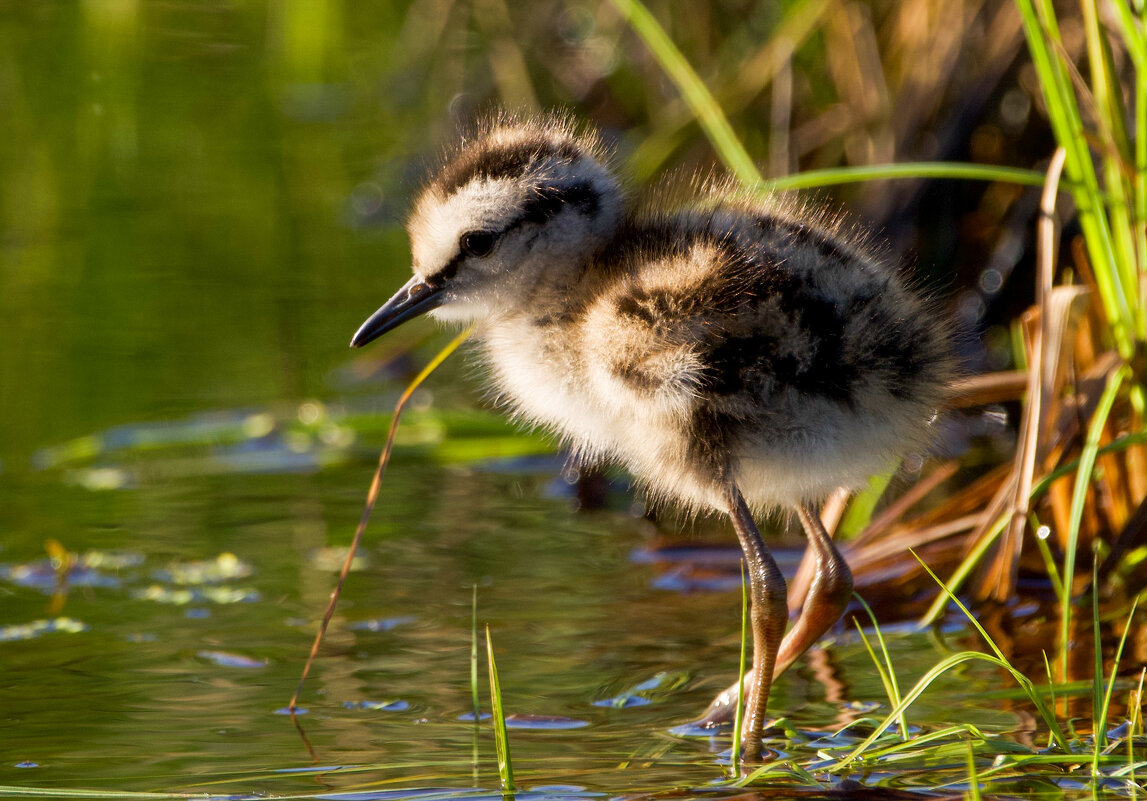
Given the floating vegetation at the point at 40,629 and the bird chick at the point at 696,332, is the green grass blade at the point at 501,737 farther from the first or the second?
the floating vegetation at the point at 40,629

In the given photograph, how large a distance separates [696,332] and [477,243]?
1.97 feet

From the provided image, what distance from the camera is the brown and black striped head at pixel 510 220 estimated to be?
2844 millimetres

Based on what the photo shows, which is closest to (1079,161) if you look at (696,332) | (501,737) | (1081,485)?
(1081,485)

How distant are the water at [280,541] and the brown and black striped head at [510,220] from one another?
0.69 metres

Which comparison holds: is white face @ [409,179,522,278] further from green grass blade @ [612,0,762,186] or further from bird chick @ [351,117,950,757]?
green grass blade @ [612,0,762,186]

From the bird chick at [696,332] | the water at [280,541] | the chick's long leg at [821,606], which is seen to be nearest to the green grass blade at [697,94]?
Result: the bird chick at [696,332]

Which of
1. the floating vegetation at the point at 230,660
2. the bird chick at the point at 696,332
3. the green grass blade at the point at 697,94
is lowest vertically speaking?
the floating vegetation at the point at 230,660

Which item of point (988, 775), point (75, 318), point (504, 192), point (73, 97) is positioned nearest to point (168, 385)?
point (75, 318)

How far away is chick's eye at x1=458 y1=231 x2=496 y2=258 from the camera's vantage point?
2.89 m

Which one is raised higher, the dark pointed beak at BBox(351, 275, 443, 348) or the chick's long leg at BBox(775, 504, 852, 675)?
the dark pointed beak at BBox(351, 275, 443, 348)

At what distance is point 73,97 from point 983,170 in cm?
647

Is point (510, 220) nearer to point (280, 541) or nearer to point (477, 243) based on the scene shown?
point (477, 243)

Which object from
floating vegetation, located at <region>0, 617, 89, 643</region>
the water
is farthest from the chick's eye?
floating vegetation, located at <region>0, 617, 89, 643</region>

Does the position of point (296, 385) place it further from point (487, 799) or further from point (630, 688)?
point (487, 799)
